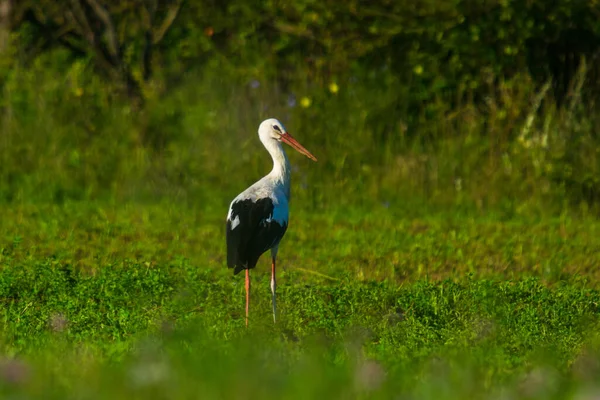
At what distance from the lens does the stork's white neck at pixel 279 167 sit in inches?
291

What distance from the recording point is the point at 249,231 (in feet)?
22.2

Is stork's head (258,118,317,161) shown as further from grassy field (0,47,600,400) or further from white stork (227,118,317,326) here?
grassy field (0,47,600,400)

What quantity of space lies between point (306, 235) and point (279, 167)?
7.09 feet

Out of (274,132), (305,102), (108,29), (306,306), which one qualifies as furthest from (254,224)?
(108,29)

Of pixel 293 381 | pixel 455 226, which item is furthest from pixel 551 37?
pixel 293 381

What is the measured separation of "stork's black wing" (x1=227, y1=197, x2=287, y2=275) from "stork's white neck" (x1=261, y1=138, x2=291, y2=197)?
16.7 inches

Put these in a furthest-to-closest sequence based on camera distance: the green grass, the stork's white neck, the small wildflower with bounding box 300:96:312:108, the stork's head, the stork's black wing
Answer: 1. the small wildflower with bounding box 300:96:312:108
2. the stork's head
3. the stork's white neck
4. the stork's black wing
5. the green grass

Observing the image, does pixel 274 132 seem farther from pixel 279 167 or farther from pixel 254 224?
pixel 254 224

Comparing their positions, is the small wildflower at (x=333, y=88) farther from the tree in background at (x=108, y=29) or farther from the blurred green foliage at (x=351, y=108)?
the tree in background at (x=108, y=29)

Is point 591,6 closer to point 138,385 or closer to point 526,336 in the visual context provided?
Answer: point 526,336

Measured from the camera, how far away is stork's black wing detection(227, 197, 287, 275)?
673 centimetres

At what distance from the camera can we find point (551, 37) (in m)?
11.7

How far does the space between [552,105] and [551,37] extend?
0.93 metres

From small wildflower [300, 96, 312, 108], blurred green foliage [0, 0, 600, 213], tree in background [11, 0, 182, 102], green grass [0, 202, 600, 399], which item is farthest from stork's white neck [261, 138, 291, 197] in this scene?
tree in background [11, 0, 182, 102]
